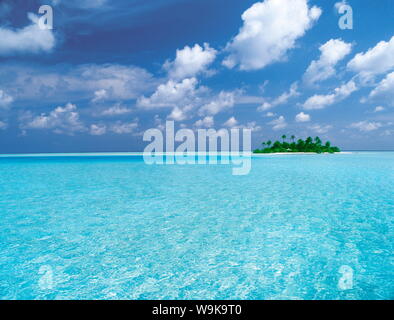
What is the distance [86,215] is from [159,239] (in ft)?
11.1

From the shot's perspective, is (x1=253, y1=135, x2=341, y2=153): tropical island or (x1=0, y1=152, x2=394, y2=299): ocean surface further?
(x1=253, y1=135, x2=341, y2=153): tropical island

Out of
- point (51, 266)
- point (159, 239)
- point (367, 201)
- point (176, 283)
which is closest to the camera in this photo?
point (176, 283)

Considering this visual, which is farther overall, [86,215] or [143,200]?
[143,200]

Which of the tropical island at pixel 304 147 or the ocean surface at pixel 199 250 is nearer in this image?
the ocean surface at pixel 199 250

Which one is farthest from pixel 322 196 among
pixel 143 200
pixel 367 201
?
pixel 143 200

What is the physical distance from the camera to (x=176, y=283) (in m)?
3.63

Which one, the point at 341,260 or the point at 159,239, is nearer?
the point at 341,260

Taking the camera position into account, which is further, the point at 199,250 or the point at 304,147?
the point at 304,147

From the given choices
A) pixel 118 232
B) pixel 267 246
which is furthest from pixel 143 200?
pixel 267 246
